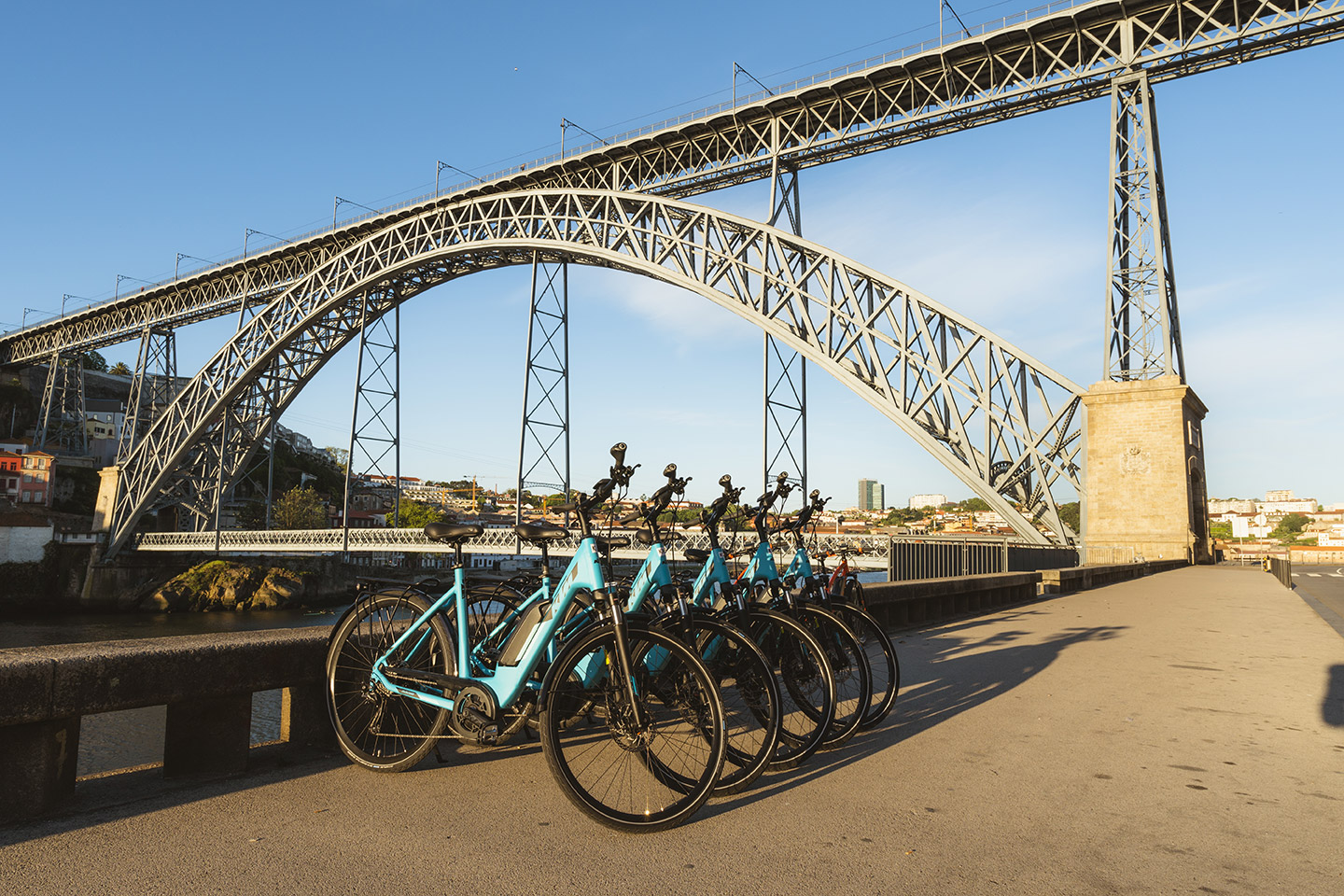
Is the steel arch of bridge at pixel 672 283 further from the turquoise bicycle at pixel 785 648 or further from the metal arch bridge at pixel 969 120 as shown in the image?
the turquoise bicycle at pixel 785 648

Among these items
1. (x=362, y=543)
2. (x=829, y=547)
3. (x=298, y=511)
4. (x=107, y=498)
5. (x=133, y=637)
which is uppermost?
(x=107, y=498)

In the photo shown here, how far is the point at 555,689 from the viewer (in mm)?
3053

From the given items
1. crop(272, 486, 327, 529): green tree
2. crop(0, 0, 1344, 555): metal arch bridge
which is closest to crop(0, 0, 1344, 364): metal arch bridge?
crop(0, 0, 1344, 555): metal arch bridge

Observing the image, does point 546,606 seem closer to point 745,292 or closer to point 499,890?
point 499,890

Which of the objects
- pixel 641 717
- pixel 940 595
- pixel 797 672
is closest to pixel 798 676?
pixel 797 672

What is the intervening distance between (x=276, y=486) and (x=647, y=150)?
6741cm

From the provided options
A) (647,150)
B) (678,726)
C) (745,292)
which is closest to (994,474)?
(745,292)

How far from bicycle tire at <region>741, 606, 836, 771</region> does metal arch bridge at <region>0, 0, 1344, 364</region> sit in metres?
24.0

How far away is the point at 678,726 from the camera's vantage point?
345 centimetres

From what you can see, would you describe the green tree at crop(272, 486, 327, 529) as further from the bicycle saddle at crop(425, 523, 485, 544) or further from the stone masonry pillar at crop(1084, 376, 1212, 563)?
the bicycle saddle at crop(425, 523, 485, 544)

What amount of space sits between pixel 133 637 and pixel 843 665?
23777 millimetres

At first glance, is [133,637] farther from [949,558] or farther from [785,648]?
[785,648]

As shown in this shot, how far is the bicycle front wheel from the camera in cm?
298

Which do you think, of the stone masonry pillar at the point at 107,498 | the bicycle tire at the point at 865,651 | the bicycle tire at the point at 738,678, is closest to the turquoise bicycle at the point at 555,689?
the bicycle tire at the point at 738,678
